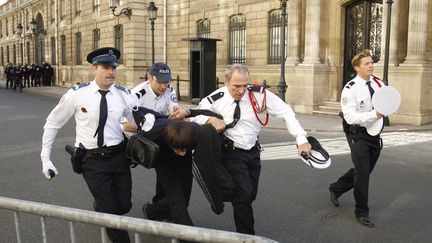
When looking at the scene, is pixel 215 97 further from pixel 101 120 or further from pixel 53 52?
pixel 53 52

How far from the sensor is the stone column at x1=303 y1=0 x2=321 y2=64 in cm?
1678

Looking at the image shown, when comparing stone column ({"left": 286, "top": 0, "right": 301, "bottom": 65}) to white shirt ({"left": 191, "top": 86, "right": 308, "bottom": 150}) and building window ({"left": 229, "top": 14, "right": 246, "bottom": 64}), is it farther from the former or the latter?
white shirt ({"left": 191, "top": 86, "right": 308, "bottom": 150})

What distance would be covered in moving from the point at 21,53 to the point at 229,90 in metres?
50.9

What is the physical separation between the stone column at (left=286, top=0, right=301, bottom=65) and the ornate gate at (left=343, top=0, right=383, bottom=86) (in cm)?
171

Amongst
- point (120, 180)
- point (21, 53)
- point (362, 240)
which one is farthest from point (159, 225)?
point (21, 53)

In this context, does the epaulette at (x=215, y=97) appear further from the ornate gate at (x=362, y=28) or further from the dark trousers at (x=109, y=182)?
the ornate gate at (x=362, y=28)

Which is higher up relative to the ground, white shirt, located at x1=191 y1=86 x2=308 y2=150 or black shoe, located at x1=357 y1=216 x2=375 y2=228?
white shirt, located at x1=191 y1=86 x2=308 y2=150

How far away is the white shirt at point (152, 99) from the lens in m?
4.86

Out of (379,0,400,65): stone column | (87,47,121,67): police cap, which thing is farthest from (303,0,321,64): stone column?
(87,47,121,67): police cap

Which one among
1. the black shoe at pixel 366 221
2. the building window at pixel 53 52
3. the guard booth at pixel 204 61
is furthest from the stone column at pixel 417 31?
the building window at pixel 53 52

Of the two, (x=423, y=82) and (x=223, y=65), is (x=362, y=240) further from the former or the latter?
(x=223, y=65)

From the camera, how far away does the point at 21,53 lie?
166ft

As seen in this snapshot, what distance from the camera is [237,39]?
22156mm

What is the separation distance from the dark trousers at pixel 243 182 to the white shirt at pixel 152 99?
1019 mm
